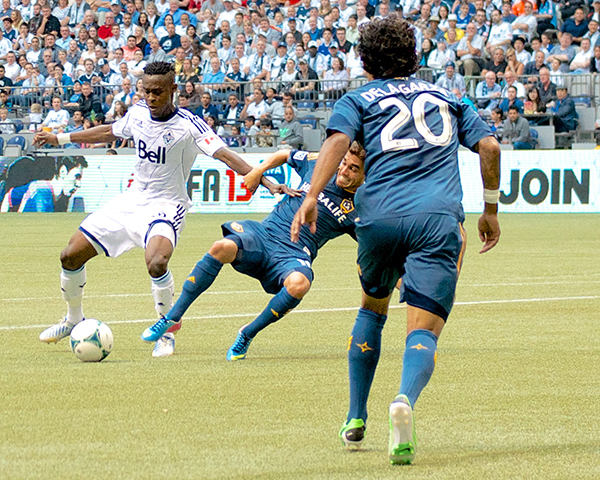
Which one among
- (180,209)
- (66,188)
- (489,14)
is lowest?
(66,188)

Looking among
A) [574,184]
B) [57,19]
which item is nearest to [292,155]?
[574,184]

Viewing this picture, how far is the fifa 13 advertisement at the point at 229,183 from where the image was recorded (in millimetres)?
22922

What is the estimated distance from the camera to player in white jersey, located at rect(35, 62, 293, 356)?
805cm

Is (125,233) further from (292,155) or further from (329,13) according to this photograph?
(329,13)

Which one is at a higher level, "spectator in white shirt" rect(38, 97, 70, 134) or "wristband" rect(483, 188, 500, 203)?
"wristband" rect(483, 188, 500, 203)

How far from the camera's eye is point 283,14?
2997cm

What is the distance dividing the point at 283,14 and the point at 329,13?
2.26 m

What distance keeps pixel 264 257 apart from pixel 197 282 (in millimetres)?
533

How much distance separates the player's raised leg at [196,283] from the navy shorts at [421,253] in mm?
2943

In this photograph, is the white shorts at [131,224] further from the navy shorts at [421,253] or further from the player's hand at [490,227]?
the navy shorts at [421,253]

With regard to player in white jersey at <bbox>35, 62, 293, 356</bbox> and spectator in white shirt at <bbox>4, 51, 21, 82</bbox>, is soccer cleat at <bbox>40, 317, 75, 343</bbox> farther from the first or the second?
spectator in white shirt at <bbox>4, 51, 21, 82</bbox>

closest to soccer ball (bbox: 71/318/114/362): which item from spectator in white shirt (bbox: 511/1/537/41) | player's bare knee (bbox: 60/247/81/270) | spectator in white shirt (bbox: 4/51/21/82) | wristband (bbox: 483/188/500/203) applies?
player's bare knee (bbox: 60/247/81/270)

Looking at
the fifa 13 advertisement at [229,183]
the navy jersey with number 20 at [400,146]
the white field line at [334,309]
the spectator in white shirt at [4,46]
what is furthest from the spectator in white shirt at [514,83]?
the navy jersey with number 20 at [400,146]

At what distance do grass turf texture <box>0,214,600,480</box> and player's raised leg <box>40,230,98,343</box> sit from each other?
0.14 m
